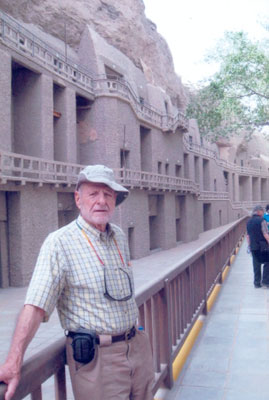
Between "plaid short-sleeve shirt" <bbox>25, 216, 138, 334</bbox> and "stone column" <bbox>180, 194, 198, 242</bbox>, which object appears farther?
"stone column" <bbox>180, 194, 198, 242</bbox>

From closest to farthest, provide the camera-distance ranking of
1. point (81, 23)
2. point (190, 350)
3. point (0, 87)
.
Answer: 1. point (190, 350)
2. point (0, 87)
3. point (81, 23)

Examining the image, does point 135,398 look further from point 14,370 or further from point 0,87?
point 0,87

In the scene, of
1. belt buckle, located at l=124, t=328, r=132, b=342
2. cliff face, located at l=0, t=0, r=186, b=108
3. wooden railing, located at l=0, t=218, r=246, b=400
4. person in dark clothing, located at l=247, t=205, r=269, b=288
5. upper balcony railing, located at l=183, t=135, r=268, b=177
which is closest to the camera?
wooden railing, located at l=0, t=218, r=246, b=400

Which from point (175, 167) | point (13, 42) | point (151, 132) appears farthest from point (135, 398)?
point (175, 167)

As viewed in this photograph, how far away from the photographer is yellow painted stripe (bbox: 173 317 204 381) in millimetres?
4827

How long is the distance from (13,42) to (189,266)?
14865 mm

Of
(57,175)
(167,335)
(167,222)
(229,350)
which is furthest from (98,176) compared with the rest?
(167,222)

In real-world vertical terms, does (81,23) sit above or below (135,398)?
above

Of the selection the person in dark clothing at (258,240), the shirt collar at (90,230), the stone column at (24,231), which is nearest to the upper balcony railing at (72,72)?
the stone column at (24,231)

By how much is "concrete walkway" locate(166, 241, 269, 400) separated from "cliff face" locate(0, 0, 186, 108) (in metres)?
22.5

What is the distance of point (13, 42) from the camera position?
17766 mm

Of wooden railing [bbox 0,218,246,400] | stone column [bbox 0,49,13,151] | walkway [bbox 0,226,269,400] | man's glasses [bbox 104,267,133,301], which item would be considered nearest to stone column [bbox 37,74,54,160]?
stone column [bbox 0,49,13,151]

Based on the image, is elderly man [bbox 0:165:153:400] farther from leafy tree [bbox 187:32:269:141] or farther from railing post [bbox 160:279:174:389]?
leafy tree [bbox 187:32:269:141]

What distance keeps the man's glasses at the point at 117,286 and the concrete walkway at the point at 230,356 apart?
2006 mm
